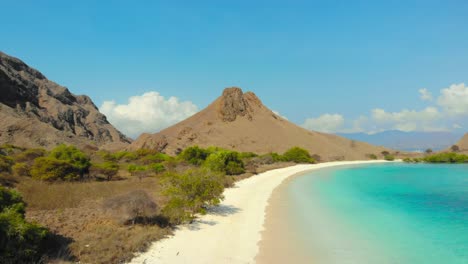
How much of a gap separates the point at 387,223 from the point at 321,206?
16.5 ft

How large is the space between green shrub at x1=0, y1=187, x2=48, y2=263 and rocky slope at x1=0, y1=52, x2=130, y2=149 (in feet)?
193

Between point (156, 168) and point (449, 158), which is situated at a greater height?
point (449, 158)

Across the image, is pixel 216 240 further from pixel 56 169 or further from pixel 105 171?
pixel 105 171

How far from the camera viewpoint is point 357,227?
14.7m

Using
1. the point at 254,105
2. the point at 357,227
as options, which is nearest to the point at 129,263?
the point at 357,227

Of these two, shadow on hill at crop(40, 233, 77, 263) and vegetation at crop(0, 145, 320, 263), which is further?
vegetation at crop(0, 145, 320, 263)

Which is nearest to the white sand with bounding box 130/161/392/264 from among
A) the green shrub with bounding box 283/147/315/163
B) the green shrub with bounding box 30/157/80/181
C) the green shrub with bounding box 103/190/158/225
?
the green shrub with bounding box 103/190/158/225

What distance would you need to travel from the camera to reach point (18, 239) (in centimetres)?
808

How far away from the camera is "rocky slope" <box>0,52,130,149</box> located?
6165 centimetres

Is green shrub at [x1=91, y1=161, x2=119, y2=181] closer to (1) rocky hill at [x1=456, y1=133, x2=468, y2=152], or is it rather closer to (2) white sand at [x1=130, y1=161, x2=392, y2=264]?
(2) white sand at [x1=130, y1=161, x2=392, y2=264]

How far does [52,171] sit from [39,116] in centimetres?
6926

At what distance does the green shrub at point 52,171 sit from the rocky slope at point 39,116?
135 feet

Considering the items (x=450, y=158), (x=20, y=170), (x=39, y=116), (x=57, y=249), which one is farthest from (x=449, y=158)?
(x=39, y=116)

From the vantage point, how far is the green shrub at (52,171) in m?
23.2
